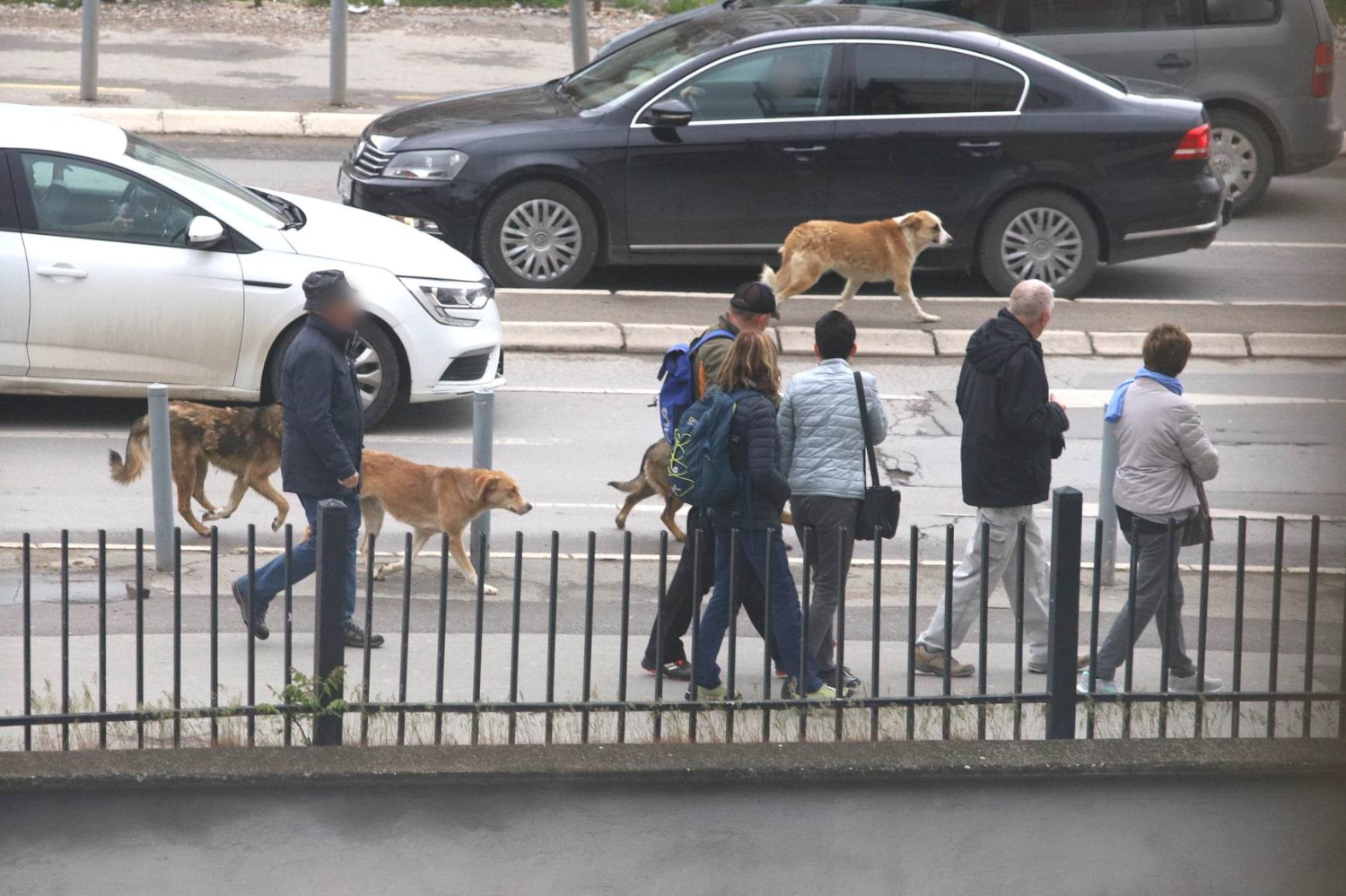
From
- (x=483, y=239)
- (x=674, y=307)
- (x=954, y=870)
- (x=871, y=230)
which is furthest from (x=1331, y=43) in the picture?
(x=954, y=870)

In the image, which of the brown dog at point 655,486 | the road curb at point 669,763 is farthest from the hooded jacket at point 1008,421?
the brown dog at point 655,486

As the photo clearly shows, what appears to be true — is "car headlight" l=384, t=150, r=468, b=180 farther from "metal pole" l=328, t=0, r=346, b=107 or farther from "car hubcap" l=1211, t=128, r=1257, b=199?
"car hubcap" l=1211, t=128, r=1257, b=199

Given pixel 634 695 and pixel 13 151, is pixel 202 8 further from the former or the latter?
pixel 634 695

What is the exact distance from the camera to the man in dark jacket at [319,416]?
680 cm

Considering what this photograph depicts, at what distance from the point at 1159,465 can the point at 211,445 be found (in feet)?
14.8

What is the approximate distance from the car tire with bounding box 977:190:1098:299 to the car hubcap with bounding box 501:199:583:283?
313 cm

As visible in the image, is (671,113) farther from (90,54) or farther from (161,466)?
(90,54)

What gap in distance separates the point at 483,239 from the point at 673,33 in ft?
8.02

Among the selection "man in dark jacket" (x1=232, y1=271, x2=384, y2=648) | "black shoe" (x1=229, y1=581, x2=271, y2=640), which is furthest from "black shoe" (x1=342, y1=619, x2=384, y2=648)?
"black shoe" (x1=229, y1=581, x2=271, y2=640)

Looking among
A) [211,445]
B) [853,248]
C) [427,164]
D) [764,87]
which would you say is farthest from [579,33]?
[211,445]

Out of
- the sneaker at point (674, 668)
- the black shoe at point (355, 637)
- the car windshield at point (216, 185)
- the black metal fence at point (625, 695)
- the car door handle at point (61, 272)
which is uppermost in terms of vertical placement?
the car windshield at point (216, 185)

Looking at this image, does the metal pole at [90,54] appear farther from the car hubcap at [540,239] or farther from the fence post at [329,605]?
the fence post at [329,605]

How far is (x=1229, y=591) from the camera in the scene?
831 cm

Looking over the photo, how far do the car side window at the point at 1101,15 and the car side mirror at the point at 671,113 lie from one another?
15.3 feet
